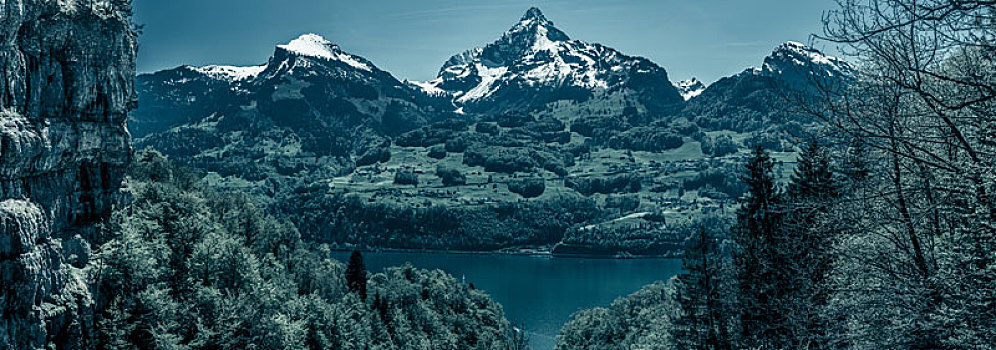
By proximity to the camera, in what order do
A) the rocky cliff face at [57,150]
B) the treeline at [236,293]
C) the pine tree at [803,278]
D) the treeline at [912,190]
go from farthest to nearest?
the treeline at [236,293] → the rocky cliff face at [57,150] → the pine tree at [803,278] → the treeline at [912,190]

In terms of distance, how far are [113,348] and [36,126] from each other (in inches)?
595

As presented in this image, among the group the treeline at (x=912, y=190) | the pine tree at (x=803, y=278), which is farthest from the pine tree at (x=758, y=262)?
the treeline at (x=912, y=190)

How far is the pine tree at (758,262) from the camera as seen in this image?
31547 millimetres

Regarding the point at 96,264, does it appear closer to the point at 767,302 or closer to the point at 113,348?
the point at 113,348

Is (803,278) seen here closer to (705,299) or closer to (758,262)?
(758,262)

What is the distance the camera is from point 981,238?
36.1 ft

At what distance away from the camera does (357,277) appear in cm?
9094

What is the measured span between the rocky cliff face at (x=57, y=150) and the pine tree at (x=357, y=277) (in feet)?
131

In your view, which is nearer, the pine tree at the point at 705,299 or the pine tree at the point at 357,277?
the pine tree at the point at 705,299

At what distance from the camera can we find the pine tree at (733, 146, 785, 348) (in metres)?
31.5

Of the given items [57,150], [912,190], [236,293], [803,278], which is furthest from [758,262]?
[236,293]

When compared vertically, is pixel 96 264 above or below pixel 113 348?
above

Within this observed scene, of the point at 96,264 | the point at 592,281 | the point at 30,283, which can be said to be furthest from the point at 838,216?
the point at 592,281

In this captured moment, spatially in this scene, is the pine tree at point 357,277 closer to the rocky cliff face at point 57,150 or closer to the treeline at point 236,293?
the treeline at point 236,293
